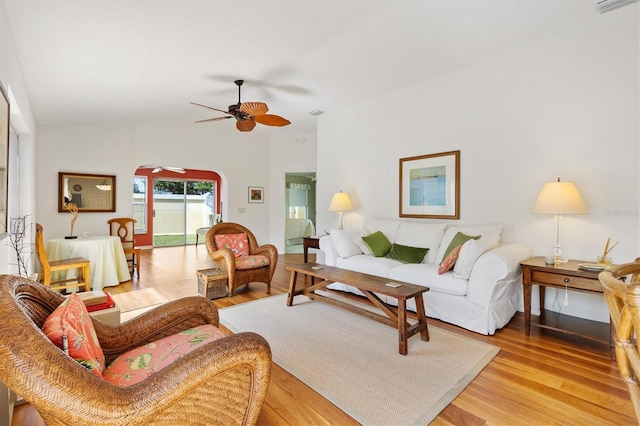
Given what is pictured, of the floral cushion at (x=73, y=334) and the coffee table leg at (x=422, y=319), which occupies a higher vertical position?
the floral cushion at (x=73, y=334)

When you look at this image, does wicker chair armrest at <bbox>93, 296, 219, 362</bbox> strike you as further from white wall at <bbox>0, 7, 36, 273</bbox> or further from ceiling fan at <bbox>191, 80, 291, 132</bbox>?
ceiling fan at <bbox>191, 80, 291, 132</bbox>

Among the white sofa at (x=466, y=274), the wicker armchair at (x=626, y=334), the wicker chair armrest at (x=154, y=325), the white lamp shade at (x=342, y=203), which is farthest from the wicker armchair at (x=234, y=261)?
the wicker armchair at (x=626, y=334)

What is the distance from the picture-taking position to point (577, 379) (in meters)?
2.04

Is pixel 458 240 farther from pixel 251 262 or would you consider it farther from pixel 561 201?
pixel 251 262

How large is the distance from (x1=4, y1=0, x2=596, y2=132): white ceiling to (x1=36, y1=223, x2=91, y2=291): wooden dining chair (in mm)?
1733

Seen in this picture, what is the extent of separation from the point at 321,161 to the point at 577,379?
461cm

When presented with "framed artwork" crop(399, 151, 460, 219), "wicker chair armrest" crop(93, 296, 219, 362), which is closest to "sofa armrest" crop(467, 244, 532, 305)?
"framed artwork" crop(399, 151, 460, 219)

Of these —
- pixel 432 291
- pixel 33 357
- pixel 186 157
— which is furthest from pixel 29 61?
pixel 432 291

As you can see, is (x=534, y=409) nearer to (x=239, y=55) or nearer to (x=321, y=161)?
(x=239, y=55)

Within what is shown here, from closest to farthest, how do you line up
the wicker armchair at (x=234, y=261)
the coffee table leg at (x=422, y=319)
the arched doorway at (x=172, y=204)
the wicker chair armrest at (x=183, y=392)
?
the wicker chair armrest at (x=183, y=392) → the coffee table leg at (x=422, y=319) → the wicker armchair at (x=234, y=261) → the arched doorway at (x=172, y=204)

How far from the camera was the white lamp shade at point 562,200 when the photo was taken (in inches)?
108

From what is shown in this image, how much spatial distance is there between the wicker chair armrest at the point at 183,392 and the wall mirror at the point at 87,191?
524 cm

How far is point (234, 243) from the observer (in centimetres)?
441

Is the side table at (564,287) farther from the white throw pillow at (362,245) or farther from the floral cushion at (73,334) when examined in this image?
the floral cushion at (73,334)
